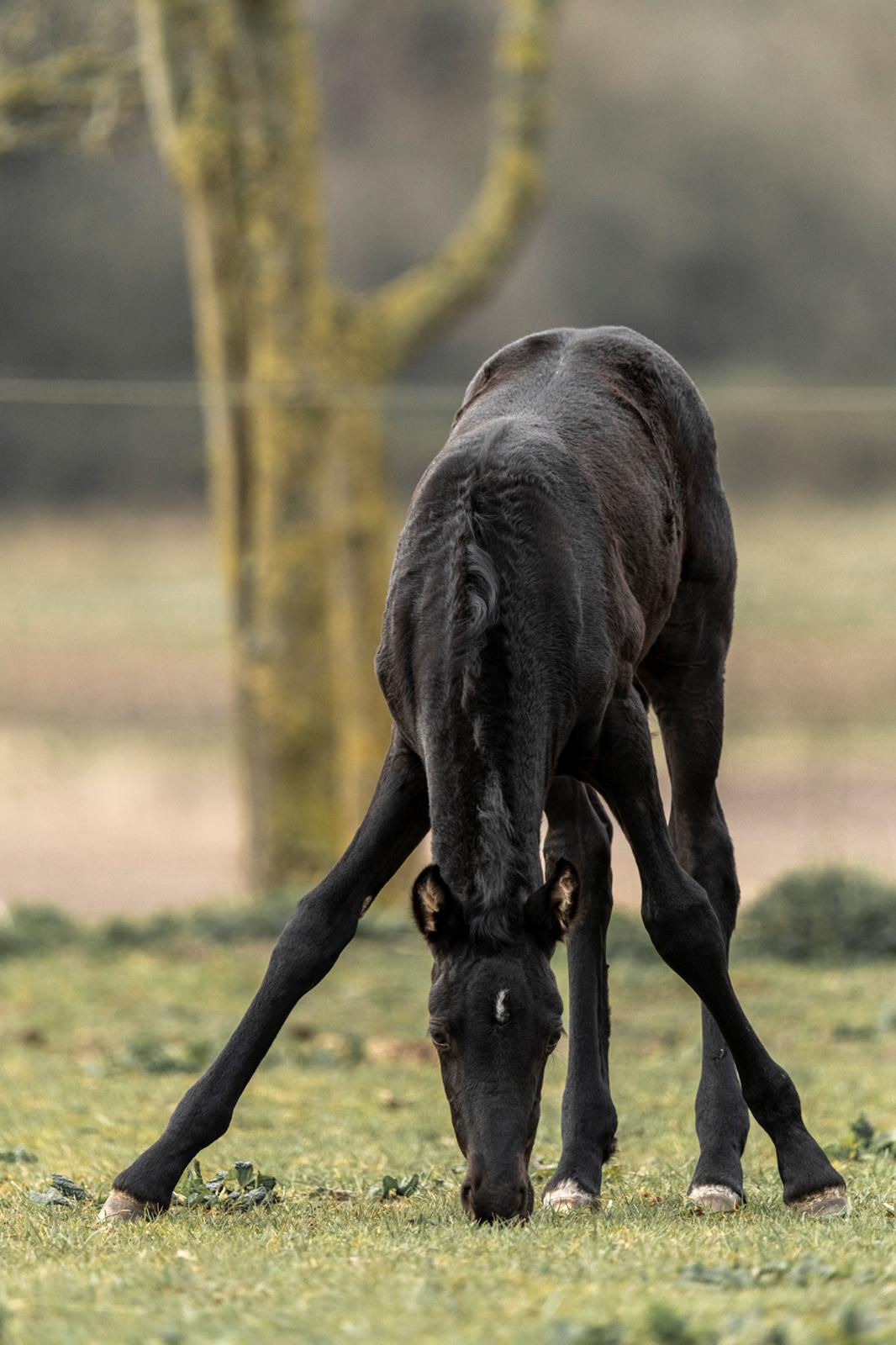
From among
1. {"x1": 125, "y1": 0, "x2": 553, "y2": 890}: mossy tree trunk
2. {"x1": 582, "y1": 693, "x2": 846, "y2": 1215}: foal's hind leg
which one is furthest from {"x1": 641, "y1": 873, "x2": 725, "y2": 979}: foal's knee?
{"x1": 125, "y1": 0, "x2": 553, "y2": 890}: mossy tree trunk

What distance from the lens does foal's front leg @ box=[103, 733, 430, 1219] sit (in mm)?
4738

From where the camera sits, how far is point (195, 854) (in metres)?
15.9

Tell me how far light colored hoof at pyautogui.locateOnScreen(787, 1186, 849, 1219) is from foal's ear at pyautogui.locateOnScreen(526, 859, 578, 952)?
1091mm

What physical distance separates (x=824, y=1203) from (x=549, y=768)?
1378 millimetres

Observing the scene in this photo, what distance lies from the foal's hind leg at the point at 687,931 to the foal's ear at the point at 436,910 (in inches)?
26.7

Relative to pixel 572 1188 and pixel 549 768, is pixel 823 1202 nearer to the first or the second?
pixel 572 1188

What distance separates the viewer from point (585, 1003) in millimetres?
5473

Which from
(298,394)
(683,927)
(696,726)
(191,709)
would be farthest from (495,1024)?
(191,709)

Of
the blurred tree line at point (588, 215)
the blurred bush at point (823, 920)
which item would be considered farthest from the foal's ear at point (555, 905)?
the blurred tree line at point (588, 215)

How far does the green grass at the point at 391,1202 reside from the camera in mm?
3424

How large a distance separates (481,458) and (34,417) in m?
16.7

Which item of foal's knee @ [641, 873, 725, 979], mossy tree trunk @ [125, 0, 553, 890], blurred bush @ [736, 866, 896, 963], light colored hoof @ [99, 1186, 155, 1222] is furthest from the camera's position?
mossy tree trunk @ [125, 0, 553, 890]

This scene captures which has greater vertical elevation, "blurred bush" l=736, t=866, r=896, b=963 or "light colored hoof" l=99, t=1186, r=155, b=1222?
"light colored hoof" l=99, t=1186, r=155, b=1222

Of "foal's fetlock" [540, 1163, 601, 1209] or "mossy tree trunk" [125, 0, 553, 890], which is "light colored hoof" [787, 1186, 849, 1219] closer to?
"foal's fetlock" [540, 1163, 601, 1209]
